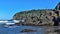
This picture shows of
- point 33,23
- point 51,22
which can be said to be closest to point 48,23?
point 51,22

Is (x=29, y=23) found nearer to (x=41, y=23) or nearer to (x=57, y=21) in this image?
(x=41, y=23)

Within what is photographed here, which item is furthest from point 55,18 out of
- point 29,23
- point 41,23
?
point 29,23

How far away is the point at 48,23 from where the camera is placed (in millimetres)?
109188

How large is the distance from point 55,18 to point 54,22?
4.11m

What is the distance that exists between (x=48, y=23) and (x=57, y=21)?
16.6 ft

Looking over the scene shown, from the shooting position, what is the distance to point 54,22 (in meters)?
109

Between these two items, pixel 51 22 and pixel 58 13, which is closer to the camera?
pixel 51 22

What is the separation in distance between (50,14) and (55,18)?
972cm

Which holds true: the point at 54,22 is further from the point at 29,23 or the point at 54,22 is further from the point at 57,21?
the point at 29,23

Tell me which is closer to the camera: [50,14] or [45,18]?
[45,18]

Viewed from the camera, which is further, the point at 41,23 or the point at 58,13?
the point at 58,13

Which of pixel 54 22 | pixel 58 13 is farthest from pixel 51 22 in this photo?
pixel 58 13

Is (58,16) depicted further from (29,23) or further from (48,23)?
(29,23)

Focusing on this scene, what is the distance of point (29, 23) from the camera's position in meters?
118
